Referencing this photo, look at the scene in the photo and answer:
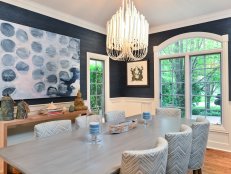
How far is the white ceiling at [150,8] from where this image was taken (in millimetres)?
Result: 3368

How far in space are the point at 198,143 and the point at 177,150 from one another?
62 centimetres

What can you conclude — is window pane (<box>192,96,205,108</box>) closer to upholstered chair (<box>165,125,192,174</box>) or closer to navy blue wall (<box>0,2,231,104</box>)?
navy blue wall (<box>0,2,231,104</box>)

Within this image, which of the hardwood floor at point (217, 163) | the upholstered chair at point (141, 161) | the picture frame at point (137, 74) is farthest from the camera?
the picture frame at point (137, 74)

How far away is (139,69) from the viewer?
4.92 meters

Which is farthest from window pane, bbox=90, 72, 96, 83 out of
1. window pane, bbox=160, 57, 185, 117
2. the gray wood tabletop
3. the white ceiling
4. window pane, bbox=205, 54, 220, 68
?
window pane, bbox=205, 54, 220, 68

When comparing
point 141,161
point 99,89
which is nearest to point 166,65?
point 99,89

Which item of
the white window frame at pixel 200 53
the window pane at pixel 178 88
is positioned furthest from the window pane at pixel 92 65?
the window pane at pixel 178 88

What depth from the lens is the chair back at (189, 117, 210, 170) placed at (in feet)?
6.49

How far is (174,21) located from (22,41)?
3.24 m

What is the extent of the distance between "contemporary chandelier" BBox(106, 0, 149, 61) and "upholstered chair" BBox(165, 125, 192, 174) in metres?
1.34

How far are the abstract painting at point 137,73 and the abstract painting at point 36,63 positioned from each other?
1705 mm

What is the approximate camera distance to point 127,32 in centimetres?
236

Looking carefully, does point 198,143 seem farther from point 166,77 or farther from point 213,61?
point 166,77

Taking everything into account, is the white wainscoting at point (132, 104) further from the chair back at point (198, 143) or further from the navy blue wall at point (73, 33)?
the chair back at point (198, 143)
